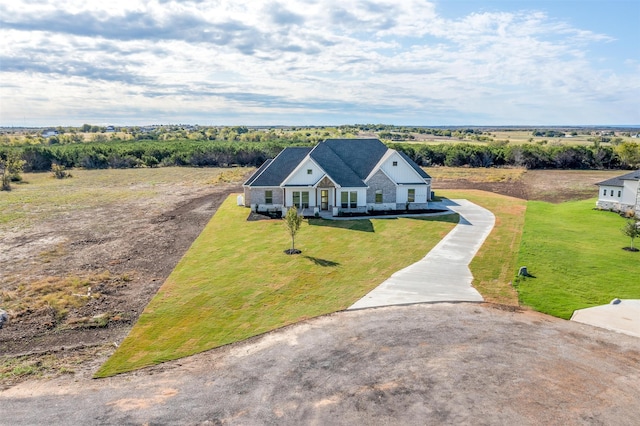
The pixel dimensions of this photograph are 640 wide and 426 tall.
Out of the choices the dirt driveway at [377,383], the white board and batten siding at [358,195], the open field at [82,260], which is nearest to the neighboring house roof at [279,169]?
the white board and batten siding at [358,195]

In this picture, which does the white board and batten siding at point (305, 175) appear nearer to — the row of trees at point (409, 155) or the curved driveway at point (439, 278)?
the curved driveway at point (439, 278)

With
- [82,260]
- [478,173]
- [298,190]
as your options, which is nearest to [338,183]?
[298,190]

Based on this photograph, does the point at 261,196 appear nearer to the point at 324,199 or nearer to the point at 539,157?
the point at 324,199

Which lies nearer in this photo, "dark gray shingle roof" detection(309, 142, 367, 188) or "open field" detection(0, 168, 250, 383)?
"open field" detection(0, 168, 250, 383)

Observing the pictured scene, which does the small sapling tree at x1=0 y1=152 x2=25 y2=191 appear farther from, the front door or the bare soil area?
the front door

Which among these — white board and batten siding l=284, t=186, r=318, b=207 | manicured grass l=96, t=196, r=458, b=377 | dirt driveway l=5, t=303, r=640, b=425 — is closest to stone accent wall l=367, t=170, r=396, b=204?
manicured grass l=96, t=196, r=458, b=377
